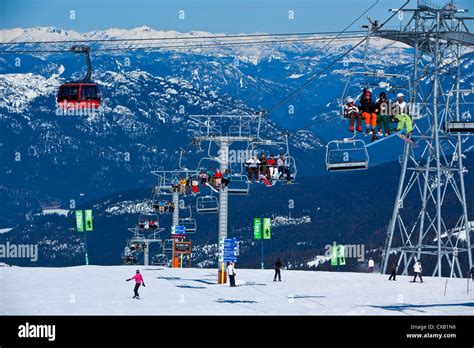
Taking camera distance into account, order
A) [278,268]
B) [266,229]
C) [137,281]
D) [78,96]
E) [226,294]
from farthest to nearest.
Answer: [266,229]
[278,268]
[226,294]
[78,96]
[137,281]

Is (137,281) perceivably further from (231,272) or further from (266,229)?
(266,229)

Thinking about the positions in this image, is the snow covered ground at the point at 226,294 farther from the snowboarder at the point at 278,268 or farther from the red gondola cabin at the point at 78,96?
the red gondola cabin at the point at 78,96

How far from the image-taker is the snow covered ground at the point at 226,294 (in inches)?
2389

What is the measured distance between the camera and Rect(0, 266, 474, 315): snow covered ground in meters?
60.7

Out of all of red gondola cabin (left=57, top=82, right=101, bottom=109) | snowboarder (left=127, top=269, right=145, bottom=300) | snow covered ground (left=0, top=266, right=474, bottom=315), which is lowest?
snow covered ground (left=0, top=266, right=474, bottom=315)

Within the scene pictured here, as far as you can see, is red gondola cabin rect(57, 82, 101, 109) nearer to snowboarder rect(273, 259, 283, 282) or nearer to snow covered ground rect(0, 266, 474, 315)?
snow covered ground rect(0, 266, 474, 315)

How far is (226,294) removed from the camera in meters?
71.4

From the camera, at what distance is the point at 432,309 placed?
201ft

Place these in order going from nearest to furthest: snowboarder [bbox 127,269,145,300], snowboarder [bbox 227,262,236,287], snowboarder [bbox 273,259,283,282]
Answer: snowboarder [bbox 127,269,145,300], snowboarder [bbox 227,262,236,287], snowboarder [bbox 273,259,283,282]

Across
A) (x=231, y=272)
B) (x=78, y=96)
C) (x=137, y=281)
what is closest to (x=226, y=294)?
(x=231, y=272)

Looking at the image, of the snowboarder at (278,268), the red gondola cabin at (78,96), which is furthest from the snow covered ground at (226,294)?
the red gondola cabin at (78,96)

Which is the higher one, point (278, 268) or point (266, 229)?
point (266, 229)

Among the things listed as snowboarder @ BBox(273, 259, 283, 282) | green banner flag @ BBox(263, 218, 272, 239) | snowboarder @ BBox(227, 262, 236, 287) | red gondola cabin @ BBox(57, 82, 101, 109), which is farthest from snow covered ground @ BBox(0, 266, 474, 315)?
green banner flag @ BBox(263, 218, 272, 239)

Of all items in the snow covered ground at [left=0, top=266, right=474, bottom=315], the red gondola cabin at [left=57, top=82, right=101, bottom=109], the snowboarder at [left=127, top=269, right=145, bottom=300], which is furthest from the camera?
the red gondola cabin at [left=57, top=82, right=101, bottom=109]
